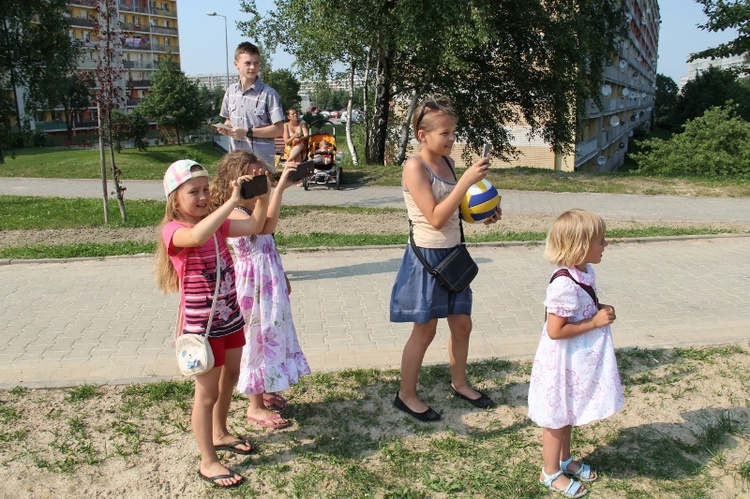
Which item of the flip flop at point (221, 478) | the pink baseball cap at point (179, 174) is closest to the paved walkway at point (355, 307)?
the flip flop at point (221, 478)

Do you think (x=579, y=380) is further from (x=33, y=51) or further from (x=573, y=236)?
(x=33, y=51)

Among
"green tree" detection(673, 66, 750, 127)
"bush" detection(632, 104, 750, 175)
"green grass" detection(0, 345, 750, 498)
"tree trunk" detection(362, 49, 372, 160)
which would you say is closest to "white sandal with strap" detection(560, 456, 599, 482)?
"green grass" detection(0, 345, 750, 498)

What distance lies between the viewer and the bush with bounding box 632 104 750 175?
2614 centimetres

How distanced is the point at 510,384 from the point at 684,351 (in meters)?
1.52

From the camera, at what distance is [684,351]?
495cm

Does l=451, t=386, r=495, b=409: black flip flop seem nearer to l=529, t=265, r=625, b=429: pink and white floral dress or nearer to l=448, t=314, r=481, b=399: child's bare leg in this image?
l=448, t=314, r=481, b=399: child's bare leg

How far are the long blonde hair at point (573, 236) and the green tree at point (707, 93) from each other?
2201 inches

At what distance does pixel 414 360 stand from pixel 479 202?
1.04m

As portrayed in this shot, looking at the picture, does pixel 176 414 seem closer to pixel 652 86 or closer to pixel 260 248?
pixel 260 248

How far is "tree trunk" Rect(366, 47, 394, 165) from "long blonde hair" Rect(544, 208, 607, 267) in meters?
16.3

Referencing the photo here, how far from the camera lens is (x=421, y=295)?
3.81m

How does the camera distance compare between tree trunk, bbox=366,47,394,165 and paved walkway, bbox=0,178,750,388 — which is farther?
tree trunk, bbox=366,47,394,165

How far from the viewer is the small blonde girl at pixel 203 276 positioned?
311 cm

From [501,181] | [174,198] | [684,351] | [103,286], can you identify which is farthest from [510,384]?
[501,181]
